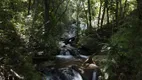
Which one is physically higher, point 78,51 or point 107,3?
point 107,3

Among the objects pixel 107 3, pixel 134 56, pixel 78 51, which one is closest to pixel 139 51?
pixel 134 56

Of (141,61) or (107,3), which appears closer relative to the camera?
(141,61)

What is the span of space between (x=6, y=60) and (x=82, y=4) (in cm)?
1867

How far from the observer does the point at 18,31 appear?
793 cm

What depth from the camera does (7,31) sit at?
24.3 ft

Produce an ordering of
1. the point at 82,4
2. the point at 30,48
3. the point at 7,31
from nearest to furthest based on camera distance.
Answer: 1. the point at 7,31
2. the point at 30,48
3. the point at 82,4

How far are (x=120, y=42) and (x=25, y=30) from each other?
442 centimetres

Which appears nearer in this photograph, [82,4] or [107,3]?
[107,3]

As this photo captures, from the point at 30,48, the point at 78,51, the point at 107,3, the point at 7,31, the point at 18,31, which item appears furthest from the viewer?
the point at 107,3

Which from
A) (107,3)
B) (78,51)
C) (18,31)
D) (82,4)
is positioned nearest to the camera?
(18,31)

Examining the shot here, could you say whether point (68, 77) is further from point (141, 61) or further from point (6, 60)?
point (141, 61)

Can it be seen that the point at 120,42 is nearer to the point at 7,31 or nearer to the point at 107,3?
the point at 7,31

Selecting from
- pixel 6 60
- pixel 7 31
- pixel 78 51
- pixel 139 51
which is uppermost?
pixel 7 31

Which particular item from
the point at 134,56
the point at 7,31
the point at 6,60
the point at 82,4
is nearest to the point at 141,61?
the point at 134,56
